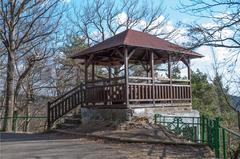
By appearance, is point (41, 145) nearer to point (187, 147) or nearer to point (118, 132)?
point (118, 132)

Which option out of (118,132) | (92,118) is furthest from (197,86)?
(118,132)

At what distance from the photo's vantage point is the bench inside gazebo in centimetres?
1670

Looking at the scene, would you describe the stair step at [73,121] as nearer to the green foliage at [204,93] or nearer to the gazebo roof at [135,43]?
the gazebo roof at [135,43]

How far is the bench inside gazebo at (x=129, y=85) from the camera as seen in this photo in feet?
54.8

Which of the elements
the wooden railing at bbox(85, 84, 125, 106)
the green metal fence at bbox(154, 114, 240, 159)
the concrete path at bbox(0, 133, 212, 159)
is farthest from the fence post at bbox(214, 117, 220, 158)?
the wooden railing at bbox(85, 84, 125, 106)

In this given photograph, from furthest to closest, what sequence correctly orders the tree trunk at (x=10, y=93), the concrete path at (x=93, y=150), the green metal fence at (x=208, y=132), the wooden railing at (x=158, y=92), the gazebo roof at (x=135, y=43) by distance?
the tree trunk at (x=10, y=93) → the wooden railing at (x=158, y=92) → the gazebo roof at (x=135, y=43) → the green metal fence at (x=208, y=132) → the concrete path at (x=93, y=150)

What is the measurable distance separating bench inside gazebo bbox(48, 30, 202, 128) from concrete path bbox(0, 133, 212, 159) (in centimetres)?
406

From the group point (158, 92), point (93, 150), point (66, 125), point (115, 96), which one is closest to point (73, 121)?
point (66, 125)

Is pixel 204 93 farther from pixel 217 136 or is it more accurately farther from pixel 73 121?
pixel 217 136

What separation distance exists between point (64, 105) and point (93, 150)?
822cm

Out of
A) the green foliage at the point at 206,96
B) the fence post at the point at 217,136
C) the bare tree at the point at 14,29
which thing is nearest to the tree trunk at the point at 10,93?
the bare tree at the point at 14,29

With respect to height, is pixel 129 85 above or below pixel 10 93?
above

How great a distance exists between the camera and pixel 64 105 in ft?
63.7

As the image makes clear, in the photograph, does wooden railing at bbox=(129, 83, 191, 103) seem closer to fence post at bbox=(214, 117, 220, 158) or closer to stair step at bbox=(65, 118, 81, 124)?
stair step at bbox=(65, 118, 81, 124)
